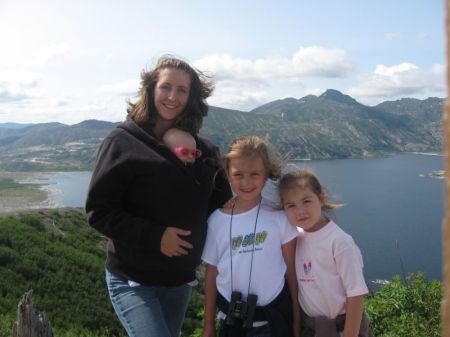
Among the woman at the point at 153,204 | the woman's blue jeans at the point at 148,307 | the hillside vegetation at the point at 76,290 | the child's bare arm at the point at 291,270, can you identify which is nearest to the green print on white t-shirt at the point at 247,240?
the child's bare arm at the point at 291,270

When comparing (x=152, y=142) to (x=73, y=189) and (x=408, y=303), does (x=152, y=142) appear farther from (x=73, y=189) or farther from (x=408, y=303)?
(x=73, y=189)

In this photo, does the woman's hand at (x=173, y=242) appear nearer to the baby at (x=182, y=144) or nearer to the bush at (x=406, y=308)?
the baby at (x=182, y=144)

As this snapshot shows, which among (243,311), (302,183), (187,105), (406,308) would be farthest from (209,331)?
(406,308)

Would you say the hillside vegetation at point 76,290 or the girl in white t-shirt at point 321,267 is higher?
the girl in white t-shirt at point 321,267

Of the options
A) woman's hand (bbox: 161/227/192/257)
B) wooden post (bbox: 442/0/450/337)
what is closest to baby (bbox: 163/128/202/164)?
woman's hand (bbox: 161/227/192/257)

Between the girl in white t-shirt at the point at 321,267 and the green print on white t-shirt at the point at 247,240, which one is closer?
the girl in white t-shirt at the point at 321,267

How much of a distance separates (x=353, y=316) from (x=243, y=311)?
58 centimetres

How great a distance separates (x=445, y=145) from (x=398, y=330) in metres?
4.59

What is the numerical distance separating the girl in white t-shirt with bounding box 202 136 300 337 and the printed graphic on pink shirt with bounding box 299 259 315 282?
0.06 meters

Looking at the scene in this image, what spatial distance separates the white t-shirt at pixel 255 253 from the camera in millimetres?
2604

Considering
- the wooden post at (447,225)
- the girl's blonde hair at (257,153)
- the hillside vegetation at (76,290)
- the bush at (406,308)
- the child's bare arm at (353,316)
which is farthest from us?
the hillside vegetation at (76,290)

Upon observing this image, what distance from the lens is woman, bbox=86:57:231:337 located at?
261 cm

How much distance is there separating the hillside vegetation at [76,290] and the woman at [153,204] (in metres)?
2.46

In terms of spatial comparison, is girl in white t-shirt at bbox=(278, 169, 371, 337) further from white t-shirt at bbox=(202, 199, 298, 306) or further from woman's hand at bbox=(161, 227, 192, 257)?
woman's hand at bbox=(161, 227, 192, 257)
